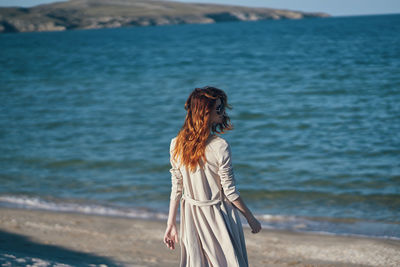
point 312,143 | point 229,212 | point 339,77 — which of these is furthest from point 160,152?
point 339,77

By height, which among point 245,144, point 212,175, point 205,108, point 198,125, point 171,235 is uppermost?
point 205,108

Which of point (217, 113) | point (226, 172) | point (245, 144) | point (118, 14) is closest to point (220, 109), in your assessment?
point (217, 113)

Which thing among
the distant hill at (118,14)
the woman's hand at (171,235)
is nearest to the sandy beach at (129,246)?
the woman's hand at (171,235)

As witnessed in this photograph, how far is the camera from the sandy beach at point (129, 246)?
202 inches

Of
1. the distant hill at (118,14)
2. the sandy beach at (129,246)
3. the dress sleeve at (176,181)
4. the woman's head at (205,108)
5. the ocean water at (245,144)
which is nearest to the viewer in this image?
the woman's head at (205,108)

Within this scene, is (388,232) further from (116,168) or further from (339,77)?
(339,77)

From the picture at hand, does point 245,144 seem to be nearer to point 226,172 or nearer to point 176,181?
point 176,181

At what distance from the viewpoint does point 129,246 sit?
5.75m

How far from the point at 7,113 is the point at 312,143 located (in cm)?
1128

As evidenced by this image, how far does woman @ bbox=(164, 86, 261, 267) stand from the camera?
2879 millimetres

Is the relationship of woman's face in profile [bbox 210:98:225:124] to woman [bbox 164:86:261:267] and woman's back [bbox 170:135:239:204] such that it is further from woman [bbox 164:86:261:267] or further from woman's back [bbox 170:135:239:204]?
woman's back [bbox 170:135:239:204]

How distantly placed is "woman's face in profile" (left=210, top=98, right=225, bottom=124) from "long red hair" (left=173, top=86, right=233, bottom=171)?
0.02m

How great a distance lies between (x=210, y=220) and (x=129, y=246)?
9.88ft

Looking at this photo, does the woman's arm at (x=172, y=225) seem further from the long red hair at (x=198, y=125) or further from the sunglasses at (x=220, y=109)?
the sunglasses at (x=220, y=109)
